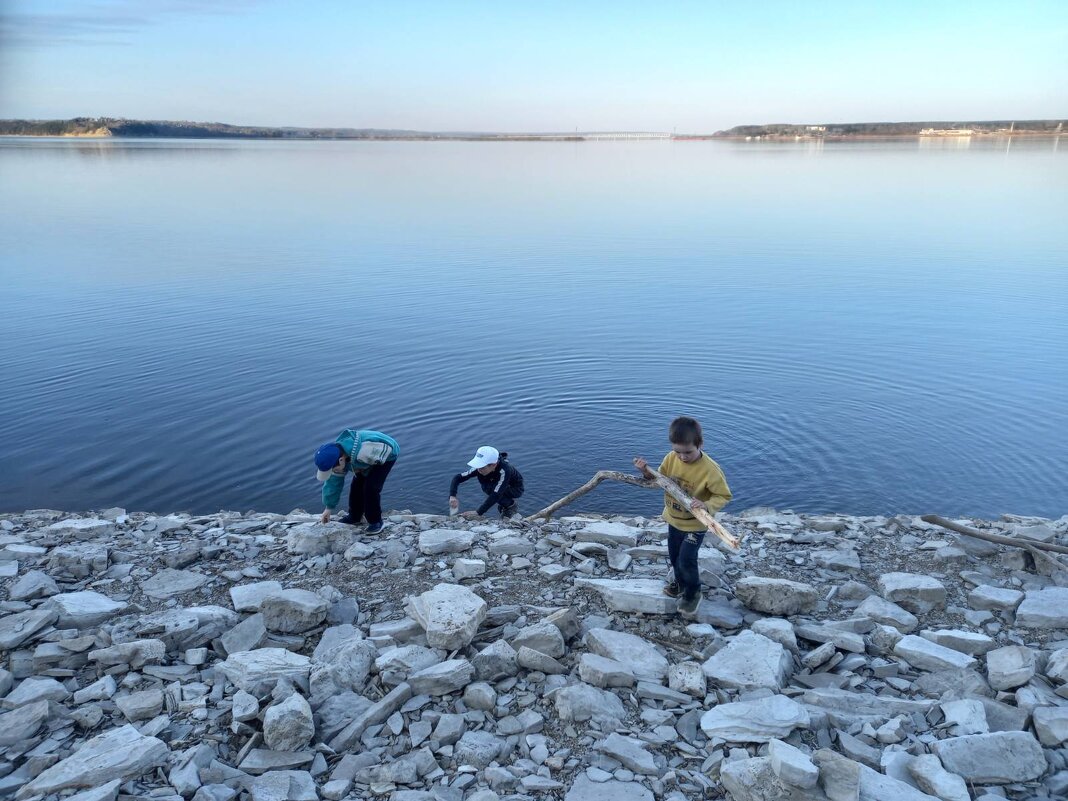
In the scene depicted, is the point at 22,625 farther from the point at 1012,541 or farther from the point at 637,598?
the point at 1012,541

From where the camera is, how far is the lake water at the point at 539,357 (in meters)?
14.3

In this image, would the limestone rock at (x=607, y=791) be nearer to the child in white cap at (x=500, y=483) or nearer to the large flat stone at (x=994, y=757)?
the large flat stone at (x=994, y=757)

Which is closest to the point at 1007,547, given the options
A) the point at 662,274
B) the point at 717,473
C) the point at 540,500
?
the point at 717,473

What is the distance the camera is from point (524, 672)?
6227 mm

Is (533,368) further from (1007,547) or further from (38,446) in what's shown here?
(1007,547)

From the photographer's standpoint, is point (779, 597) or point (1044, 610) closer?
point (1044, 610)

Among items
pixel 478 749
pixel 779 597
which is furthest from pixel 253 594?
pixel 779 597

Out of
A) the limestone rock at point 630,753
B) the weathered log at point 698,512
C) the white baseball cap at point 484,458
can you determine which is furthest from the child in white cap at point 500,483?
the limestone rock at point 630,753

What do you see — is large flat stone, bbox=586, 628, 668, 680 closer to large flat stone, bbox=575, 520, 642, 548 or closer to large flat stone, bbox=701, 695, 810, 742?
large flat stone, bbox=701, 695, 810, 742

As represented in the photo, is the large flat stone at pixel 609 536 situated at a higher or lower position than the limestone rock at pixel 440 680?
lower

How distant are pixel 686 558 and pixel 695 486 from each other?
67cm

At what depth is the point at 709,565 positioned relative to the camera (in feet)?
26.7

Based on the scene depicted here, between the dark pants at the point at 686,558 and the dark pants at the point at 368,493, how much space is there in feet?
12.0

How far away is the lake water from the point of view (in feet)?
46.8
